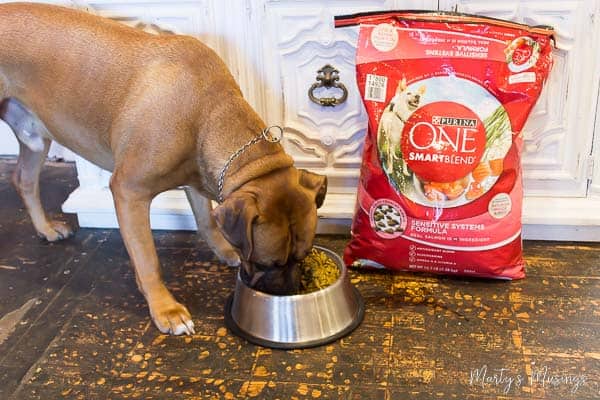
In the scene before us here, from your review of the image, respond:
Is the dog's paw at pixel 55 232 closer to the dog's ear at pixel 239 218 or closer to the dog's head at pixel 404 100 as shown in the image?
the dog's ear at pixel 239 218

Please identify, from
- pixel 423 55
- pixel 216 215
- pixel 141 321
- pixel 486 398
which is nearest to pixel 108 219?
pixel 141 321

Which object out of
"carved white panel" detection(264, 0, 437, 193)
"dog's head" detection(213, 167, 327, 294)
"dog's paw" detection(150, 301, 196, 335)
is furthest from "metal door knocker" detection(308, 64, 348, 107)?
"dog's paw" detection(150, 301, 196, 335)

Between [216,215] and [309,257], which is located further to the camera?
[309,257]

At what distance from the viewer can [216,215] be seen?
1.69 meters

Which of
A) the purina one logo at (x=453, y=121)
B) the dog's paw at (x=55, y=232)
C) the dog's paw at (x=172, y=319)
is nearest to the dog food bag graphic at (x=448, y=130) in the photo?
the purina one logo at (x=453, y=121)

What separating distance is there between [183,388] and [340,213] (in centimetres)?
86

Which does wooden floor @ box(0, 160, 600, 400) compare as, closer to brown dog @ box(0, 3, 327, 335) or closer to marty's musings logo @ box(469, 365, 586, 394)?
marty's musings logo @ box(469, 365, 586, 394)

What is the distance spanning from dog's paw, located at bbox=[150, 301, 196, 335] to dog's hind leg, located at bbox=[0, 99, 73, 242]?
690 mm

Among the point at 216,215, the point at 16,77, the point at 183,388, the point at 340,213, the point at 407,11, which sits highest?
the point at 407,11

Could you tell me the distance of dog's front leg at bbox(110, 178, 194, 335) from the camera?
75.9 inches

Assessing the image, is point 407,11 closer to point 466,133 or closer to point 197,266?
point 466,133

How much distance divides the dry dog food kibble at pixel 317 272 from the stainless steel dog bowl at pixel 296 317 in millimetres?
51

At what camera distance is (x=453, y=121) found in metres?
2.03

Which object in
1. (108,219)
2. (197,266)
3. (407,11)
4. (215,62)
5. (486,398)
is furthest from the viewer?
(108,219)
